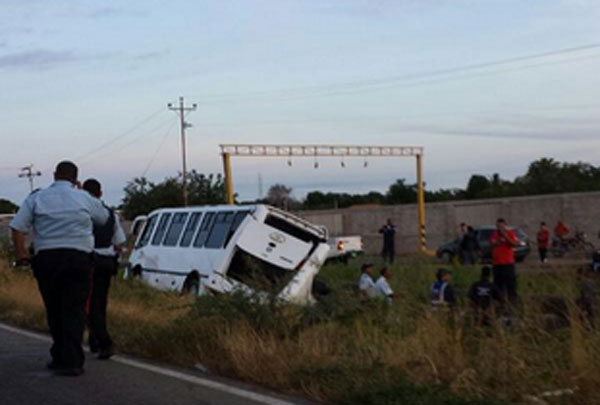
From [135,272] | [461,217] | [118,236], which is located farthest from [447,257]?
[118,236]

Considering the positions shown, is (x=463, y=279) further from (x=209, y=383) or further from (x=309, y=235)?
(x=209, y=383)

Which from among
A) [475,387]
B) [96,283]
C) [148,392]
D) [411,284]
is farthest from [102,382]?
[411,284]

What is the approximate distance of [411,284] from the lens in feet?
36.8

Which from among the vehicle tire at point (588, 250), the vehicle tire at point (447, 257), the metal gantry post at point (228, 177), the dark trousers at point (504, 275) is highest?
the metal gantry post at point (228, 177)

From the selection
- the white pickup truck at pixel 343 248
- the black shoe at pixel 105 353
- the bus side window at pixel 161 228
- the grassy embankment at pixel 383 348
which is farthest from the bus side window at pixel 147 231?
the black shoe at pixel 105 353

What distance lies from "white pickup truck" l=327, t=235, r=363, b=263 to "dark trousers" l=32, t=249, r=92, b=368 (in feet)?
56.9

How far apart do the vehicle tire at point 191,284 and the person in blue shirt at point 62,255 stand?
11155 millimetres

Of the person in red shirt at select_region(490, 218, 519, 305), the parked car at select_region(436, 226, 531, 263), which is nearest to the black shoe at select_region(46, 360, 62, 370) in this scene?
the person in red shirt at select_region(490, 218, 519, 305)

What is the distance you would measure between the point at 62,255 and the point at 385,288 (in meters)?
4.84

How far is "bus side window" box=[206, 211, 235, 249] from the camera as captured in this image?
1991 cm

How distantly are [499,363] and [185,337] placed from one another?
3661 mm

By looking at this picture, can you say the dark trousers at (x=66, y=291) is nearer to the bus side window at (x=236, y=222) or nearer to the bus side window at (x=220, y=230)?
the bus side window at (x=236, y=222)

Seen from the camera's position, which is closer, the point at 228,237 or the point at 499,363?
the point at 499,363

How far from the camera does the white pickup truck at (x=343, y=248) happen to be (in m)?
30.5
